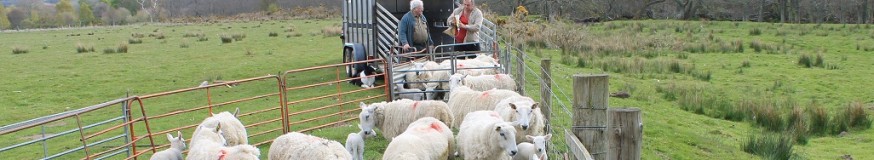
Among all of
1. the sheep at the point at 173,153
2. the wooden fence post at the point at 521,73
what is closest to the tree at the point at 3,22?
the wooden fence post at the point at 521,73

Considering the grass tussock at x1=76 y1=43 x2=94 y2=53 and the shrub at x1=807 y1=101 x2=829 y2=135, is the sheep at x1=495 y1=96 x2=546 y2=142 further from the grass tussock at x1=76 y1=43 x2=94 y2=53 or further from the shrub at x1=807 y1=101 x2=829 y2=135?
the grass tussock at x1=76 y1=43 x2=94 y2=53

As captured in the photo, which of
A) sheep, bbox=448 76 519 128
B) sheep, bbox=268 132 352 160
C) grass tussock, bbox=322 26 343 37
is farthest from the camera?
grass tussock, bbox=322 26 343 37

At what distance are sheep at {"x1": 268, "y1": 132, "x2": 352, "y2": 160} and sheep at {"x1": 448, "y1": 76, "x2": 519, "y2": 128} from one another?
2.34 metres

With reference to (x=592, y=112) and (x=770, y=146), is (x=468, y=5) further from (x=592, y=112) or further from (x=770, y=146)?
(x=592, y=112)

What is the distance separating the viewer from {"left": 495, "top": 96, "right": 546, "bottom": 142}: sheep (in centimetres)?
775

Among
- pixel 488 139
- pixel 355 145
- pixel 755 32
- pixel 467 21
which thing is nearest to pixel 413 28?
pixel 467 21

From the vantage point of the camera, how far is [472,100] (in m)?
9.53

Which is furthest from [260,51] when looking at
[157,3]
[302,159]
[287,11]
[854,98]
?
[157,3]

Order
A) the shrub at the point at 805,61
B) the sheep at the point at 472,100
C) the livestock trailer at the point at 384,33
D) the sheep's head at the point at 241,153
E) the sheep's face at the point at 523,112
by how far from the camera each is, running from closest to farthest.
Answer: the sheep's head at the point at 241,153, the sheep's face at the point at 523,112, the sheep at the point at 472,100, the livestock trailer at the point at 384,33, the shrub at the point at 805,61

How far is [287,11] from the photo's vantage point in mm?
61188

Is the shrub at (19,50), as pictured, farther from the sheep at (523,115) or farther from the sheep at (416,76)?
the sheep at (523,115)

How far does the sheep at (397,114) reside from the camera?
9.04 metres

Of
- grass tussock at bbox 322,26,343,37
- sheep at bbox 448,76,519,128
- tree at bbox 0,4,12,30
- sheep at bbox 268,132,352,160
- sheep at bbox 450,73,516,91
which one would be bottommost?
sheep at bbox 268,132,352,160

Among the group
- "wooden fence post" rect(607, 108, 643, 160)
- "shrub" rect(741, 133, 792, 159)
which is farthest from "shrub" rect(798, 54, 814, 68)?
"wooden fence post" rect(607, 108, 643, 160)
